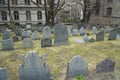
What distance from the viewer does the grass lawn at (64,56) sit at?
6461 mm

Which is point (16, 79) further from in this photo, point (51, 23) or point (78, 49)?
point (51, 23)

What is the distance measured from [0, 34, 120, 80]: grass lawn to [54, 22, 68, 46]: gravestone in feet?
1.59

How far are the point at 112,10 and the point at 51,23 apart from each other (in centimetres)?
1145

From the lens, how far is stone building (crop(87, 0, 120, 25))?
2560cm

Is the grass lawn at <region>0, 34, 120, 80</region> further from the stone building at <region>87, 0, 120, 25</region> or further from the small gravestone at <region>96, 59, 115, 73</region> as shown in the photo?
the stone building at <region>87, 0, 120, 25</region>

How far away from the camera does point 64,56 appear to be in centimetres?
822

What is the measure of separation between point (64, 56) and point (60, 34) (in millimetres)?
2320

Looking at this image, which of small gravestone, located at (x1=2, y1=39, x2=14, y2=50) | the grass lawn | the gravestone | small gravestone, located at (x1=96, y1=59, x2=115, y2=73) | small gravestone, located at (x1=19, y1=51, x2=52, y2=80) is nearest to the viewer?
small gravestone, located at (x1=19, y1=51, x2=52, y2=80)

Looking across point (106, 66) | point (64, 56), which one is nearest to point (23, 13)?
point (64, 56)

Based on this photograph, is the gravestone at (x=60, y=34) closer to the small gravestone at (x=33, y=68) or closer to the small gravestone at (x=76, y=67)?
the small gravestone at (x=76, y=67)

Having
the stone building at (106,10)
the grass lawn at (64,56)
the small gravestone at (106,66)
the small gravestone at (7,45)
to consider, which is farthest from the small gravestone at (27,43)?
the stone building at (106,10)

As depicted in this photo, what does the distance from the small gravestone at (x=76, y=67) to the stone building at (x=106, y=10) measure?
18546 millimetres

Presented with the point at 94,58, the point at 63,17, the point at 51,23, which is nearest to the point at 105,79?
the point at 94,58

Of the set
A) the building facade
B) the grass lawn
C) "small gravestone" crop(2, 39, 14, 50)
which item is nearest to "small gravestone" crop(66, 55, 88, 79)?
the grass lawn
